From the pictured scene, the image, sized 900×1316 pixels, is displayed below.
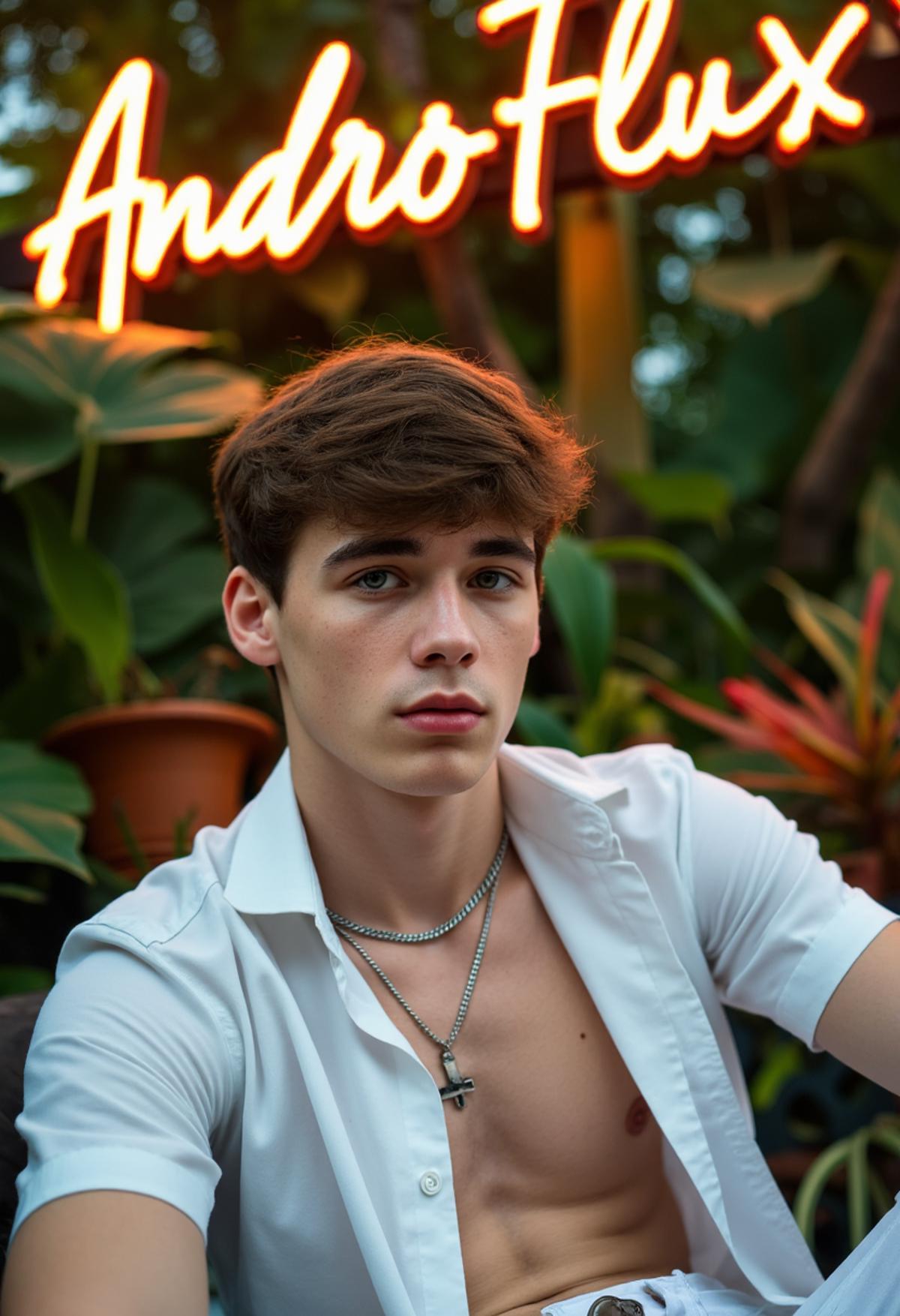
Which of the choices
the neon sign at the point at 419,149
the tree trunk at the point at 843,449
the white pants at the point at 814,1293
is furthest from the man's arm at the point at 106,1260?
the tree trunk at the point at 843,449

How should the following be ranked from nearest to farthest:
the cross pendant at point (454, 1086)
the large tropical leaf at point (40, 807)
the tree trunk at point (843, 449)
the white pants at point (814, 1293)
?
the white pants at point (814, 1293), the cross pendant at point (454, 1086), the large tropical leaf at point (40, 807), the tree trunk at point (843, 449)

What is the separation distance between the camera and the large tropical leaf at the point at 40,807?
1884 mm

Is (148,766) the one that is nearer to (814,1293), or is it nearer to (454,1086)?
(454,1086)

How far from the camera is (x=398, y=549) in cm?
123

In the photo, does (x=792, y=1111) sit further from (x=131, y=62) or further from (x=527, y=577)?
(x=131, y=62)

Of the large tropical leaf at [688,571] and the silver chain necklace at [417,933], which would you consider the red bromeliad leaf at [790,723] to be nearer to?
the large tropical leaf at [688,571]

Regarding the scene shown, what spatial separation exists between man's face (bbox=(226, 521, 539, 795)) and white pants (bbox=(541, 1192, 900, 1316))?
0.53 metres

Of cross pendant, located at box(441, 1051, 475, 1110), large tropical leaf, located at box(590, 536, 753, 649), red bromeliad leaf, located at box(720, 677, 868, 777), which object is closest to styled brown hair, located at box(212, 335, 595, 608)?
cross pendant, located at box(441, 1051, 475, 1110)

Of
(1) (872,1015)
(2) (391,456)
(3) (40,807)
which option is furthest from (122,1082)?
(3) (40,807)

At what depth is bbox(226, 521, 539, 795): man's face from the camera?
1.21m

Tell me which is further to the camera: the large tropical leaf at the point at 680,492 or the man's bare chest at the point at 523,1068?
the large tropical leaf at the point at 680,492

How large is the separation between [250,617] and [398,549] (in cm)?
27

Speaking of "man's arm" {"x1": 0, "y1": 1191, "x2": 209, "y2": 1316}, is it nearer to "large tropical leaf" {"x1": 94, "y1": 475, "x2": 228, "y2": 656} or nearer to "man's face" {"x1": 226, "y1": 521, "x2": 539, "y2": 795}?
"man's face" {"x1": 226, "y1": 521, "x2": 539, "y2": 795}

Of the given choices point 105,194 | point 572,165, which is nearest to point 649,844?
point 572,165
